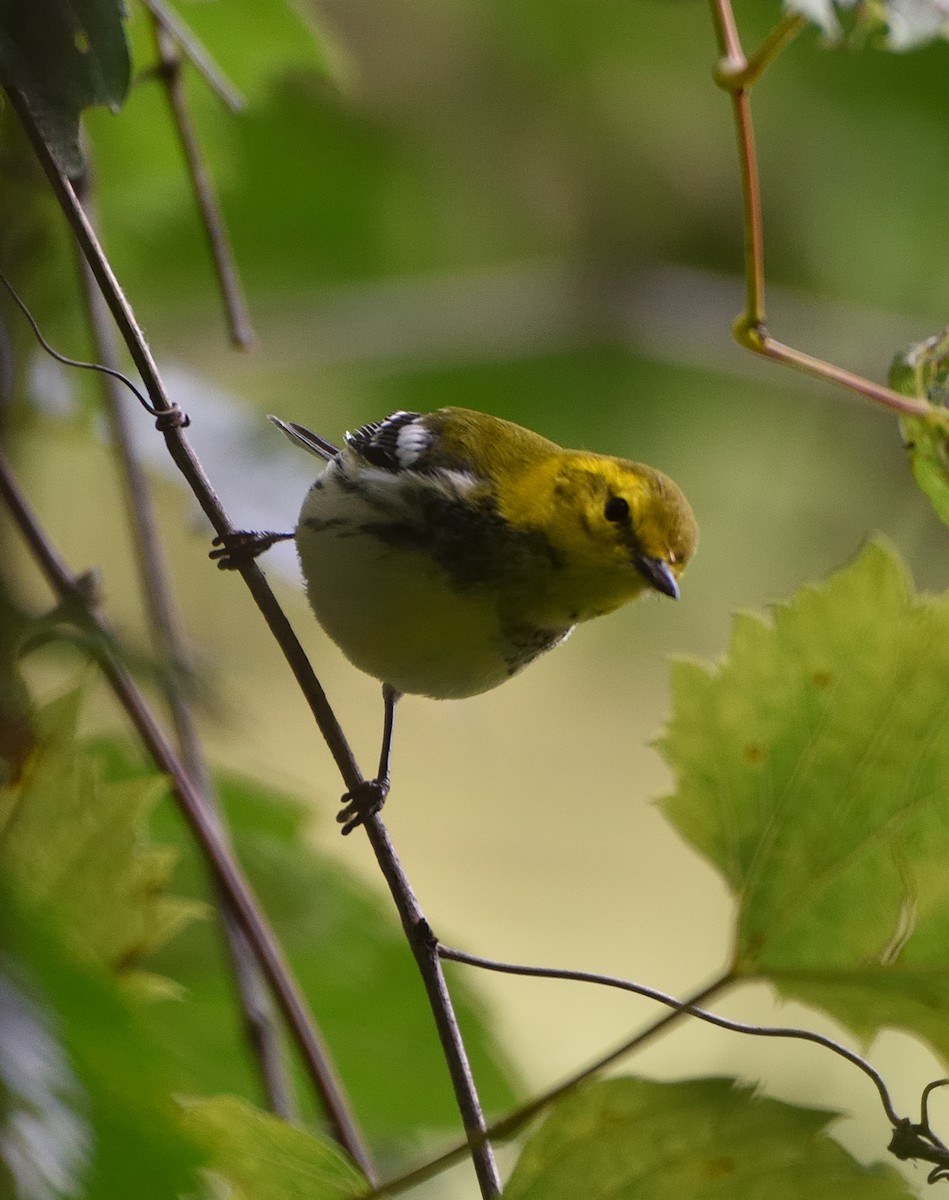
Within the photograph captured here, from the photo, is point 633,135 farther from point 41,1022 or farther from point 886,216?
point 41,1022

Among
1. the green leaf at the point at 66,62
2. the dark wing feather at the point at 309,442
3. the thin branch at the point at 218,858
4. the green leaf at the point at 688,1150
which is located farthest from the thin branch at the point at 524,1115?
the dark wing feather at the point at 309,442

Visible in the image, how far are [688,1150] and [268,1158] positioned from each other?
0.16 m

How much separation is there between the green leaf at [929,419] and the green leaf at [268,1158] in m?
0.37

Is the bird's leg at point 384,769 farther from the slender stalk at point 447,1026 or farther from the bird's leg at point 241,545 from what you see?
the slender stalk at point 447,1026

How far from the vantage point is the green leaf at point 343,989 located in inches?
36.7

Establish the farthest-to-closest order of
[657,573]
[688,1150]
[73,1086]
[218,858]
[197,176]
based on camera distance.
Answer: [657,573], [197,176], [218,858], [688,1150], [73,1086]

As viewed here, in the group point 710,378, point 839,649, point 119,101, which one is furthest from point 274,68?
point 710,378

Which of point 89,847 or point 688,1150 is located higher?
point 89,847

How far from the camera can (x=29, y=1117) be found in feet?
0.88

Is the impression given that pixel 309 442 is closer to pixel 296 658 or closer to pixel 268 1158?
pixel 296 658

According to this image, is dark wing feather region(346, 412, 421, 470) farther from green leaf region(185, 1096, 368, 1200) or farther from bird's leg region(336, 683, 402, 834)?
green leaf region(185, 1096, 368, 1200)

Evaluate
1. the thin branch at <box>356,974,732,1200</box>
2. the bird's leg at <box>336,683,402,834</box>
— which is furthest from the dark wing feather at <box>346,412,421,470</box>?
the thin branch at <box>356,974,732,1200</box>

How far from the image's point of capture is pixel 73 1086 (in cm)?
28

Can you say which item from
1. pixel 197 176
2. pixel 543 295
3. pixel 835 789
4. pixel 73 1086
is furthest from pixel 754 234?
pixel 543 295
